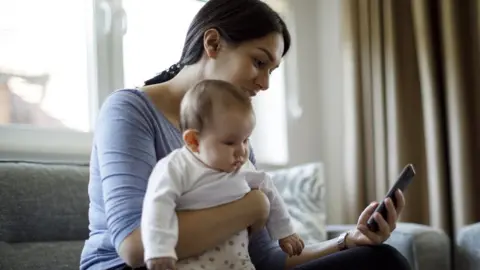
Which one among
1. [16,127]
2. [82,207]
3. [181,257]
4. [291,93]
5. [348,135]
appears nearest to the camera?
[181,257]

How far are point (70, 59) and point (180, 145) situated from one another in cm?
110

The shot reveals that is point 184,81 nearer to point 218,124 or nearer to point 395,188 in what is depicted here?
point 218,124

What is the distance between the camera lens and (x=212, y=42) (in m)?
1.28

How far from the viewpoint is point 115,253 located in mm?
1115

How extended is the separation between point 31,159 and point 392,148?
1332mm

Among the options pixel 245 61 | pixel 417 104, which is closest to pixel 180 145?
pixel 245 61

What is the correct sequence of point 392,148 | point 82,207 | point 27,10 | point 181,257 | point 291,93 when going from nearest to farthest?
point 181,257, point 82,207, point 27,10, point 392,148, point 291,93

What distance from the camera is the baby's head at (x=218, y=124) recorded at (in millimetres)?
1026

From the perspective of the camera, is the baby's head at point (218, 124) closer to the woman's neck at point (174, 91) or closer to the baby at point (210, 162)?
the baby at point (210, 162)

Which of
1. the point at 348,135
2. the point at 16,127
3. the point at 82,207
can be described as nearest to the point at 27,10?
the point at 16,127

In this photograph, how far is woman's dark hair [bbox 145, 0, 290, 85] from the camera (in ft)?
4.16

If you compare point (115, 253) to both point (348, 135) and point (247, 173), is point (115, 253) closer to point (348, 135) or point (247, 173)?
point (247, 173)

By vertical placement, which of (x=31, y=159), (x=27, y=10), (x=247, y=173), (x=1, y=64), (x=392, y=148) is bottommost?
(x=392, y=148)

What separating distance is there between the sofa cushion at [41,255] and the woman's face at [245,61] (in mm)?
652
